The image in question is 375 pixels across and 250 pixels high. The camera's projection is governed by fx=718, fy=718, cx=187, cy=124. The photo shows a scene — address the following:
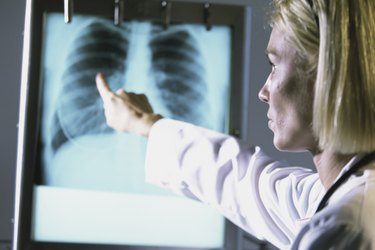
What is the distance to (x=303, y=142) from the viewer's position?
91 centimetres

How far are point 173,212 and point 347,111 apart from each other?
901mm

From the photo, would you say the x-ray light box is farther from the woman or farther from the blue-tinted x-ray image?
the woman

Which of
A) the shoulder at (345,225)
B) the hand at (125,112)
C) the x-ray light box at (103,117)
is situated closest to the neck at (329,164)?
the shoulder at (345,225)

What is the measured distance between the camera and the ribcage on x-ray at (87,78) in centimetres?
161

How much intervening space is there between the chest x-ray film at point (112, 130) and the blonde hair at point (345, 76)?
0.84 meters

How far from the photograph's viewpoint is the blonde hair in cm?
80

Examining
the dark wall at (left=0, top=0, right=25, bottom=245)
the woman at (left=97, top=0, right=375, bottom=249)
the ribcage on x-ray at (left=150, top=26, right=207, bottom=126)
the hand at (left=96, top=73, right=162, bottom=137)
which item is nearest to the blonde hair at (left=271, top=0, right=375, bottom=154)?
the woman at (left=97, top=0, right=375, bottom=249)

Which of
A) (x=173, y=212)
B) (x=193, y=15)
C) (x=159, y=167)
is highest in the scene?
(x=193, y=15)

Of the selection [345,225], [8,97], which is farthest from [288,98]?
[8,97]

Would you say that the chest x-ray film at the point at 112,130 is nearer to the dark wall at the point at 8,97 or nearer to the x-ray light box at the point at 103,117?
the x-ray light box at the point at 103,117

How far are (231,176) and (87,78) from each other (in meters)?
0.59

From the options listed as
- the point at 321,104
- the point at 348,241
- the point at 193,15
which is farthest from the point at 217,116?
the point at 348,241

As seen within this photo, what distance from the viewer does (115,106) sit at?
111cm

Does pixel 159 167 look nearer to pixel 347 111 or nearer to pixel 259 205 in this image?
pixel 259 205
